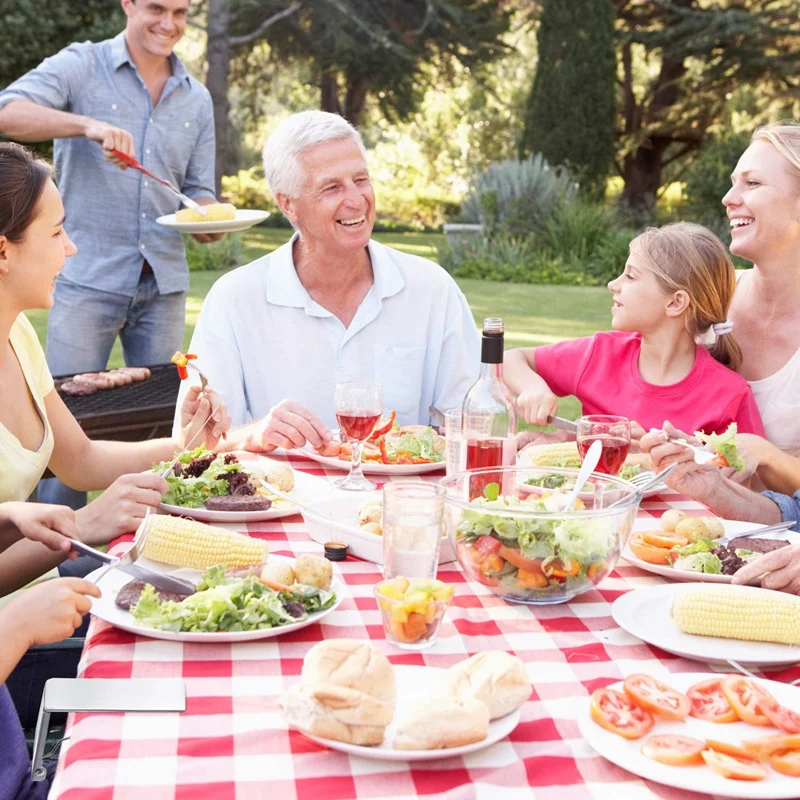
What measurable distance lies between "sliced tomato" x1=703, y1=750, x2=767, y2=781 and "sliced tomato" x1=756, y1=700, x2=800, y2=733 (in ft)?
0.28

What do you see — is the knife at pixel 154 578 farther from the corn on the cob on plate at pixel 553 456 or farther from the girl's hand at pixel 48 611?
the corn on the cob on plate at pixel 553 456

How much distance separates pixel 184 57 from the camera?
27.3 m

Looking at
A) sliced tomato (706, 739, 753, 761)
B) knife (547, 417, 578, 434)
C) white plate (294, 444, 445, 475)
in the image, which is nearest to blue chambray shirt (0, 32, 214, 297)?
white plate (294, 444, 445, 475)

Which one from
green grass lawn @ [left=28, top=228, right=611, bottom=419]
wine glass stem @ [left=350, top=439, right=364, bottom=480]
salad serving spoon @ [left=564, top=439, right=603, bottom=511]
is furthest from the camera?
green grass lawn @ [left=28, top=228, right=611, bottom=419]

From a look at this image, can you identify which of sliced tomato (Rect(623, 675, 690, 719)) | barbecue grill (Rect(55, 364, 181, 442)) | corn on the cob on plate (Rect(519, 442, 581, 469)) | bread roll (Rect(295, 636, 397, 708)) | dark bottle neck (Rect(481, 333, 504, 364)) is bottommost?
barbecue grill (Rect(55, 364, 181, 442))

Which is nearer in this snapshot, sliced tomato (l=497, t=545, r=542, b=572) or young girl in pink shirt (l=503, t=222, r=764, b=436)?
sliced tomato (l=497, t=545, r=542, b=572)

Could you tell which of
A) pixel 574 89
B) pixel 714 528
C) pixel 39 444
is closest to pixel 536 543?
pixel 714 528

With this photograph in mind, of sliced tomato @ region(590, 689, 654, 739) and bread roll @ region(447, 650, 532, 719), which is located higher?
bread roll @ region(447, 650, 532, 719)

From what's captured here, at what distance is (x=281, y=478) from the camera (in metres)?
2.47

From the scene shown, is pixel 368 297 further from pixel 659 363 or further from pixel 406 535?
pixel 406 535

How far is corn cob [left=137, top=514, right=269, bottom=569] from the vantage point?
1.96 metres

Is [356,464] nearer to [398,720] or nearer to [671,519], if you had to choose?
[671,519]

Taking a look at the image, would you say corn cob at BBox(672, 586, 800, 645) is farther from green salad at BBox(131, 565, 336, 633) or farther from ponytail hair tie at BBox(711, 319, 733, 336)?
ponytail hair tie at BBox(711, 319, 733, 336)

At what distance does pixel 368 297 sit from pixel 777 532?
68.6 inches
